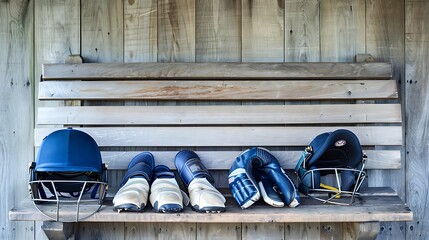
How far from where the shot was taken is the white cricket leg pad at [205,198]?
1.50 meters

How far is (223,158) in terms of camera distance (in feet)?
6.07

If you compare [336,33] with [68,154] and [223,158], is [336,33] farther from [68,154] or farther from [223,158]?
[68,154]

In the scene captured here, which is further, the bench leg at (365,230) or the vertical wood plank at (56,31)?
the vertical wood plank at (56,31)

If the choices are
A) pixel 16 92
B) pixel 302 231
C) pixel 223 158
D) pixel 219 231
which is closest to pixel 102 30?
pixel 16 92

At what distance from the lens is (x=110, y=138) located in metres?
1.84

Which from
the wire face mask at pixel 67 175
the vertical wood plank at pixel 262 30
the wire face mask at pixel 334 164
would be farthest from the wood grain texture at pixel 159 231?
the vertical wood plank at pixel 262 30

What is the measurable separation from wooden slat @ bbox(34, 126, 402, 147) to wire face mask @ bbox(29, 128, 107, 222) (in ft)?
0.74

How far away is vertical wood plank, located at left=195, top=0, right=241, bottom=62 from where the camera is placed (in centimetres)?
192

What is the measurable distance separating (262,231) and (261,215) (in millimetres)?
458

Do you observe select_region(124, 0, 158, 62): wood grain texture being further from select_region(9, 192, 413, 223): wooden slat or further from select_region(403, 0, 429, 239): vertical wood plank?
select_region(403, 0, 429, 239): vertical wood plank

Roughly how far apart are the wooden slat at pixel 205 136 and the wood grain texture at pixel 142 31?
0.33 m

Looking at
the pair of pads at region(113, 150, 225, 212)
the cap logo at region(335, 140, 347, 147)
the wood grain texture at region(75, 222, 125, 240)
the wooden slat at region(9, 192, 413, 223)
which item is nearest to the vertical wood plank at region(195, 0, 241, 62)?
the pair of pads at region(113, 150, 225, 212)

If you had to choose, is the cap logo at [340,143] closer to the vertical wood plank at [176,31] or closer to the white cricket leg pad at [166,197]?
the white cricket leg pad at [166,197]

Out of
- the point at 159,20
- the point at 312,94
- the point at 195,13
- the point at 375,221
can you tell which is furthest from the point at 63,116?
the point at 375,221
